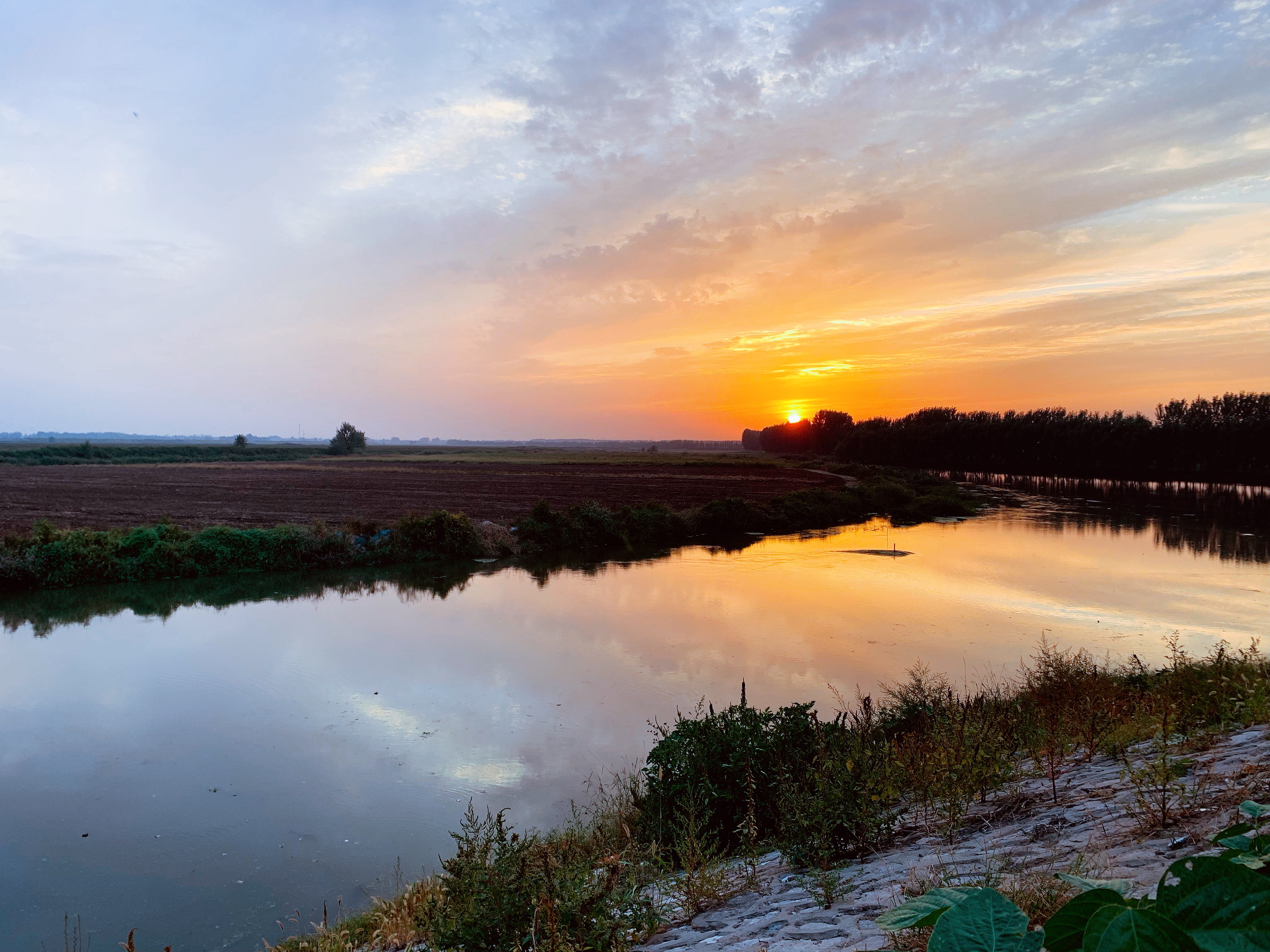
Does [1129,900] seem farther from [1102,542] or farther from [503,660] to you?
[1102,542]

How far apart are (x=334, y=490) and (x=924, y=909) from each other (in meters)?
47.3

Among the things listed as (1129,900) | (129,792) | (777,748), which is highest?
(1129,900)

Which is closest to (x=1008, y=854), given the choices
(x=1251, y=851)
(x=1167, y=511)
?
(x=1251, y=851)

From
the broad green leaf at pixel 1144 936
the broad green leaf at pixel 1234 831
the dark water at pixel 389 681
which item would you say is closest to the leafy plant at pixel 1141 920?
the broad green leaf at pixel 1144 936

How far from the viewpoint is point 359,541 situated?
79.7ft

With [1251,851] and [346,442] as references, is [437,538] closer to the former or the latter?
[1251,851]

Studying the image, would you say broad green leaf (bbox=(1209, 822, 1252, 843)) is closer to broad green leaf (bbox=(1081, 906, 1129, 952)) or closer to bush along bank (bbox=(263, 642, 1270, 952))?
bush along bank (bbox=(263, 642, 1270, 952))

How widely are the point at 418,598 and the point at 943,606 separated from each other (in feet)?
44.9

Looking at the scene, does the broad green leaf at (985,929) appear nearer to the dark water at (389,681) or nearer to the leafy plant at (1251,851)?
the leafy plant at (1251,851)

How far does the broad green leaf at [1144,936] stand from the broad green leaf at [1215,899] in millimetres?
87

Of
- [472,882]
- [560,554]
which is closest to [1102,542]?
[560,554]

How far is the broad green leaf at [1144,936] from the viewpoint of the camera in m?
0.80

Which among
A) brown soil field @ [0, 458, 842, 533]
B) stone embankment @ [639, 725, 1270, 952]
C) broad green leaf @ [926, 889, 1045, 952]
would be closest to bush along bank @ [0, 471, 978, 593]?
brown soil field @ [0, 458, 842, 533]

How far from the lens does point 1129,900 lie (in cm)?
97
